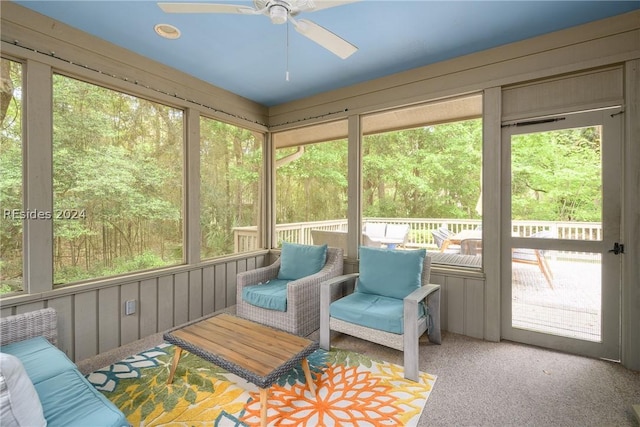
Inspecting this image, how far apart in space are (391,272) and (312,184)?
123 inches

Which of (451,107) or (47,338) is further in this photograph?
(451,107)

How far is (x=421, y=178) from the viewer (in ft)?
17.6

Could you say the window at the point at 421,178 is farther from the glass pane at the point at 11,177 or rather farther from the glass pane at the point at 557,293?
the glass pane at the point at 11,177

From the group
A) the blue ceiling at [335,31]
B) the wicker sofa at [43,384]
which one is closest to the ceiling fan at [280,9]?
the blue ceiling at [335,31]

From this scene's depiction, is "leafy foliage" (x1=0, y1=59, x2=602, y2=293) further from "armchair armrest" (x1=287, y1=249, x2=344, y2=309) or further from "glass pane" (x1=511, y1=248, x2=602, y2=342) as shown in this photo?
"armchair armrest" (x1=287, y1=249, x2=344, y2=309)

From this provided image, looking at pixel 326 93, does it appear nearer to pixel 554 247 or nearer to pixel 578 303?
pixel 554 247

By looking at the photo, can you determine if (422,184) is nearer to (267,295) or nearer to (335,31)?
(335,31)

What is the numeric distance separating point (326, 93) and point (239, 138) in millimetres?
1310

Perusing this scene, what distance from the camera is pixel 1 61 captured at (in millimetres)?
2156

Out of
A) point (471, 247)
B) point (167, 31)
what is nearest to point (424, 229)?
point (471, 247)

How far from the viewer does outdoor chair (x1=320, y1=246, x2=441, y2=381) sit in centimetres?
225

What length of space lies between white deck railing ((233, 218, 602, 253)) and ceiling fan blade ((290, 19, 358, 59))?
2220mm

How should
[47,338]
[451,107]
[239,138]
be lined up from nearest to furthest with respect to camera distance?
1. [47,338]
2. [451,107]
3. [239,138]

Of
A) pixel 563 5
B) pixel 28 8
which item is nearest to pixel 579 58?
pixel 563 5
